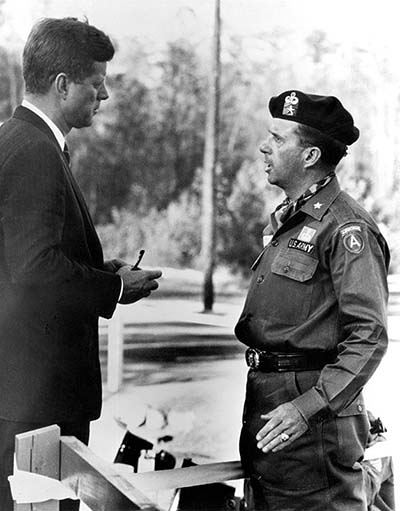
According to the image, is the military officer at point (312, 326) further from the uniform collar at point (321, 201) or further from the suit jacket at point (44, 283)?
the suit jacket at point (44, 283)

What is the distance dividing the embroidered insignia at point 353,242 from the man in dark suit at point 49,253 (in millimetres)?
445

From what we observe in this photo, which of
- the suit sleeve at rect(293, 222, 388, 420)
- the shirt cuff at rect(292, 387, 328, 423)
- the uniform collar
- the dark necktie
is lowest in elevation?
the shirt cuff at rect(292, 387, 328, 423)

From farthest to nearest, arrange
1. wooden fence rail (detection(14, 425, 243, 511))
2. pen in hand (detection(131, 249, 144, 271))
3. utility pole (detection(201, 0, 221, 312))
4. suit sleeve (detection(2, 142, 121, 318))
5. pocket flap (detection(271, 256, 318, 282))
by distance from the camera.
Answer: utility pole (detection(201, 0, 221, 312)) → pen in hand (detection(131, 249, 144, 271)) → pocket flap (detection(271, 256, 318, 282)) → suit sleeve (detection(2, 142, 121, 318)) → wooden fence rail (detection(14, 425, 243, 511))

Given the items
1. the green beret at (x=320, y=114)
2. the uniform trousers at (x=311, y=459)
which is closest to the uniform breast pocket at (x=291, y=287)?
the uniform trousers at (x=311, y=459)

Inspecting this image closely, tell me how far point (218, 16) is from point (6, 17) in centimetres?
53

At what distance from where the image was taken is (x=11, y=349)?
1617mm

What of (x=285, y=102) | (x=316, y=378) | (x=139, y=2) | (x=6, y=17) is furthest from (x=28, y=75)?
(x=316, y=378)

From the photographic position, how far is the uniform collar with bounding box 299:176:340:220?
5.45 ft

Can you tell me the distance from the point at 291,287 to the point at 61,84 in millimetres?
581

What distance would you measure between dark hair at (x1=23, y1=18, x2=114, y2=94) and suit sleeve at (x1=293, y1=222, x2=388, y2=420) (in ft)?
2.00

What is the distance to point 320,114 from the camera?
1.70 meters

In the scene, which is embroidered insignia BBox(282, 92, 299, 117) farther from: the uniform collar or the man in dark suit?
the man in dark suit

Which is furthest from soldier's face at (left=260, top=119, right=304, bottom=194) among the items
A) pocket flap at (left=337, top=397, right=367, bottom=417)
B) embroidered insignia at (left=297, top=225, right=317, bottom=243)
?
pocket flap at (left=337, top=397, right=367, bottom=417)

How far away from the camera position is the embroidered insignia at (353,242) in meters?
1.58
